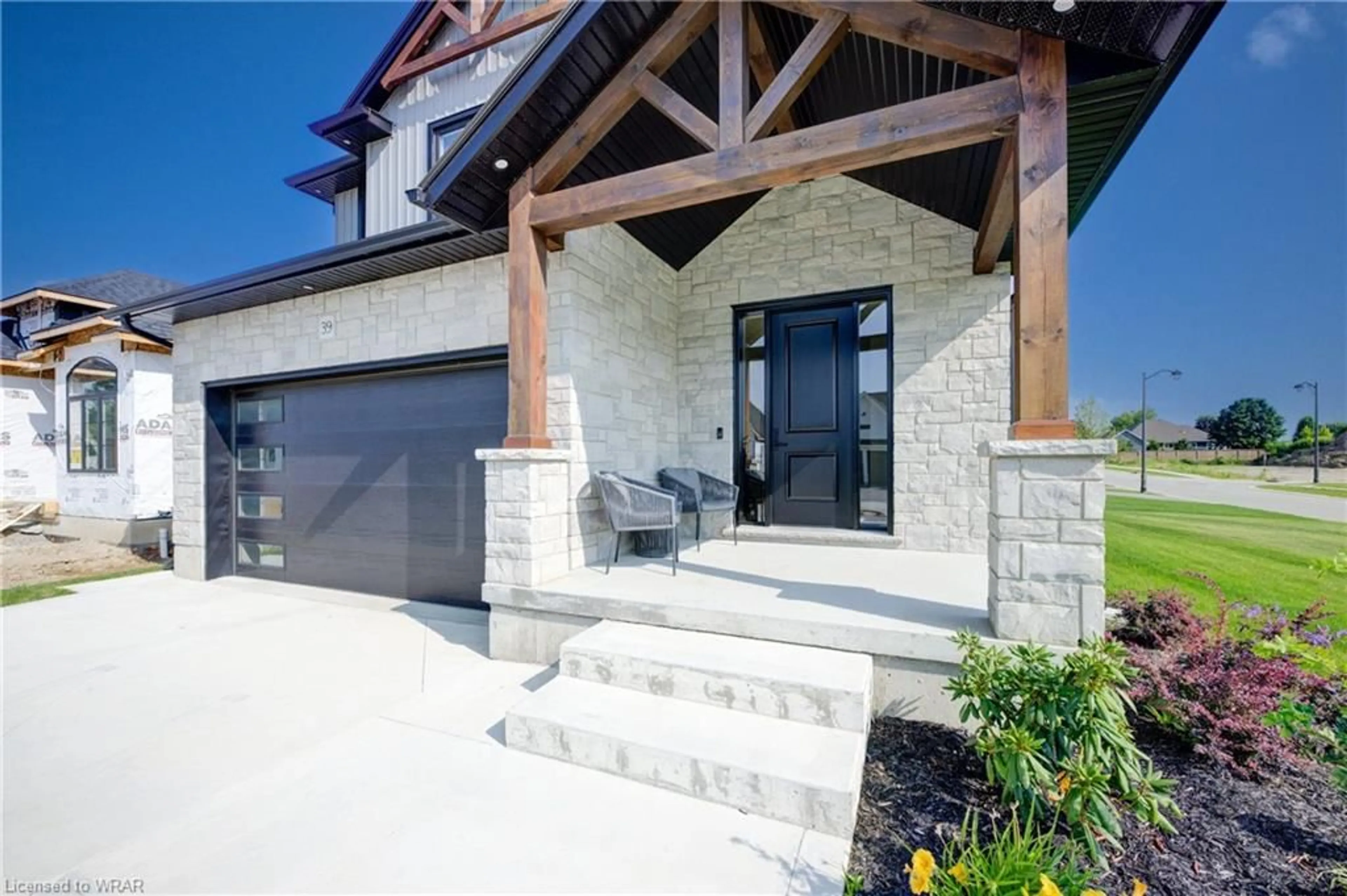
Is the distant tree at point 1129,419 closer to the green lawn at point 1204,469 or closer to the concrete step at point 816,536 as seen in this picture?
the green lawn at point 1204,469

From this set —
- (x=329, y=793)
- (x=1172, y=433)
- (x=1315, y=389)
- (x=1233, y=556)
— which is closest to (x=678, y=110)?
(x=329, y=793)

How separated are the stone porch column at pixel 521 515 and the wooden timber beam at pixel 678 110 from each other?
226 cm

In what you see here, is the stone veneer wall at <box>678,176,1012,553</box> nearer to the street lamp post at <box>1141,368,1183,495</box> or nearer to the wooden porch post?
the wooden porch post

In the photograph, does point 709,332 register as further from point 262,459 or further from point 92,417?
point 92,417

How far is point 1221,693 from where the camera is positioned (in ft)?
7.78

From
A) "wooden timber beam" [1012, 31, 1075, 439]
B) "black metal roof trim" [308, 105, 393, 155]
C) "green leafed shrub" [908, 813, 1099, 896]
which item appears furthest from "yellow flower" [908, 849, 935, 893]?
"black metal roof trim" [308, 105, 393, 155]

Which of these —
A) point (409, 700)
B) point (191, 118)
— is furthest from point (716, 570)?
point (191, 118)

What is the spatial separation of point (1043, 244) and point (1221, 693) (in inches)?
86.3

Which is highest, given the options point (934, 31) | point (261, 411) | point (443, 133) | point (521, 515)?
point (443, 133)

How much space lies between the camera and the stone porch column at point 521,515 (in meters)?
3.67

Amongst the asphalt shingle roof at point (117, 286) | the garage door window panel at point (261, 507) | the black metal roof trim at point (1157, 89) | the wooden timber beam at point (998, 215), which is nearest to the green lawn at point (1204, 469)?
the wooden timber beam at point (998, 215)

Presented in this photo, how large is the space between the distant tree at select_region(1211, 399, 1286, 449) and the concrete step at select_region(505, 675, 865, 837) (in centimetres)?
5259

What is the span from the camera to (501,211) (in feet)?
13.3

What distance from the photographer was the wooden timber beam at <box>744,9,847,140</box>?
296 cm
